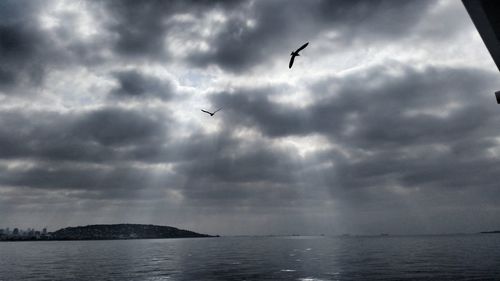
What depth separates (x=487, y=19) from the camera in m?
8.70

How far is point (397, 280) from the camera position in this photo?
55.9 meters

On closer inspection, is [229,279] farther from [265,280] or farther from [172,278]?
[172,278]

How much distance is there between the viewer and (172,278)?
6300cm

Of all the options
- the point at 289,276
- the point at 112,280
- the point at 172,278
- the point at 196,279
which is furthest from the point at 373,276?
the point at 112,280

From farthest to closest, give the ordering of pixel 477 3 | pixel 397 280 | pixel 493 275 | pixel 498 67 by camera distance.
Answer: pixel 493 275 < pixel 397 280 < pixel 498 67 < pixel 477 3

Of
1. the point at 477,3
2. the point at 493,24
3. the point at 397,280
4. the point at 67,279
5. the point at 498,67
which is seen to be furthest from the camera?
the point at 67,279

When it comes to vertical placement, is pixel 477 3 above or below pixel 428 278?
above

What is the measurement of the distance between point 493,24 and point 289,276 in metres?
59.8

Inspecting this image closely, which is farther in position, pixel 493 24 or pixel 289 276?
pixel 289 276

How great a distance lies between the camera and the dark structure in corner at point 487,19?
26.7ft

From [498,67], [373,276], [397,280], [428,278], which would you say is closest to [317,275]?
[373,276]

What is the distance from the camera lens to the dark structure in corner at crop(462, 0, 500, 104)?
813 centimetres

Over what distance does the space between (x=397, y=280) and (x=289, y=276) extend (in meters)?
18.0

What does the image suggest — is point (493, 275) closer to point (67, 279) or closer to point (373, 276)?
point (373, 276)
